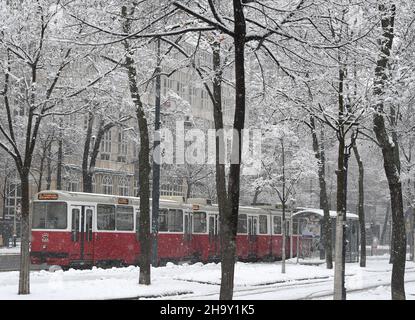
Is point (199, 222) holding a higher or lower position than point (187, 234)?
higher

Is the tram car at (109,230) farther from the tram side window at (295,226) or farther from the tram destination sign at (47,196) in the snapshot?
the tram side window at (295,226)

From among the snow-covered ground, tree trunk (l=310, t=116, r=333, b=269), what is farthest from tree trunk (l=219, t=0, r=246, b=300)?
tree trunk (l=310, t=116, r=333, b=269)

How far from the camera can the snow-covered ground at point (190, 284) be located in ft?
59.2

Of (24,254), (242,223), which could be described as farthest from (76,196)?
(242,223)

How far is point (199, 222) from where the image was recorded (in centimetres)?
Answer: 3447

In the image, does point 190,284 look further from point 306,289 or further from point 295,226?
point 295,226

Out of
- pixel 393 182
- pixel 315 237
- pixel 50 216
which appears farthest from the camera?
pixel 315 237

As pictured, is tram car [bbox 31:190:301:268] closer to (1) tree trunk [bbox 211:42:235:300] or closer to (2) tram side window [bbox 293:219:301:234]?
(2) tram side window [bbox 293:219:301:234]

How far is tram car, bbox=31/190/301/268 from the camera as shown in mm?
26969

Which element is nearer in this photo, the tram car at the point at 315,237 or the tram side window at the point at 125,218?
the tram side window at the point at 125,218

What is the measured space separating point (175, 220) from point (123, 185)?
3347 centimetres

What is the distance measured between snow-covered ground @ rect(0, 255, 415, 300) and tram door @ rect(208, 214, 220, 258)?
596 cm

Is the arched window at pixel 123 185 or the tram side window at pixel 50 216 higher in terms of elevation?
the arched window at pixel 123 185

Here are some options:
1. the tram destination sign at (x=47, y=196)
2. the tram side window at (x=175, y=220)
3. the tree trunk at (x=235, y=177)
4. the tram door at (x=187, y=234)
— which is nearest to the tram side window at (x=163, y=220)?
the tram side window at (x=175, y=220)
